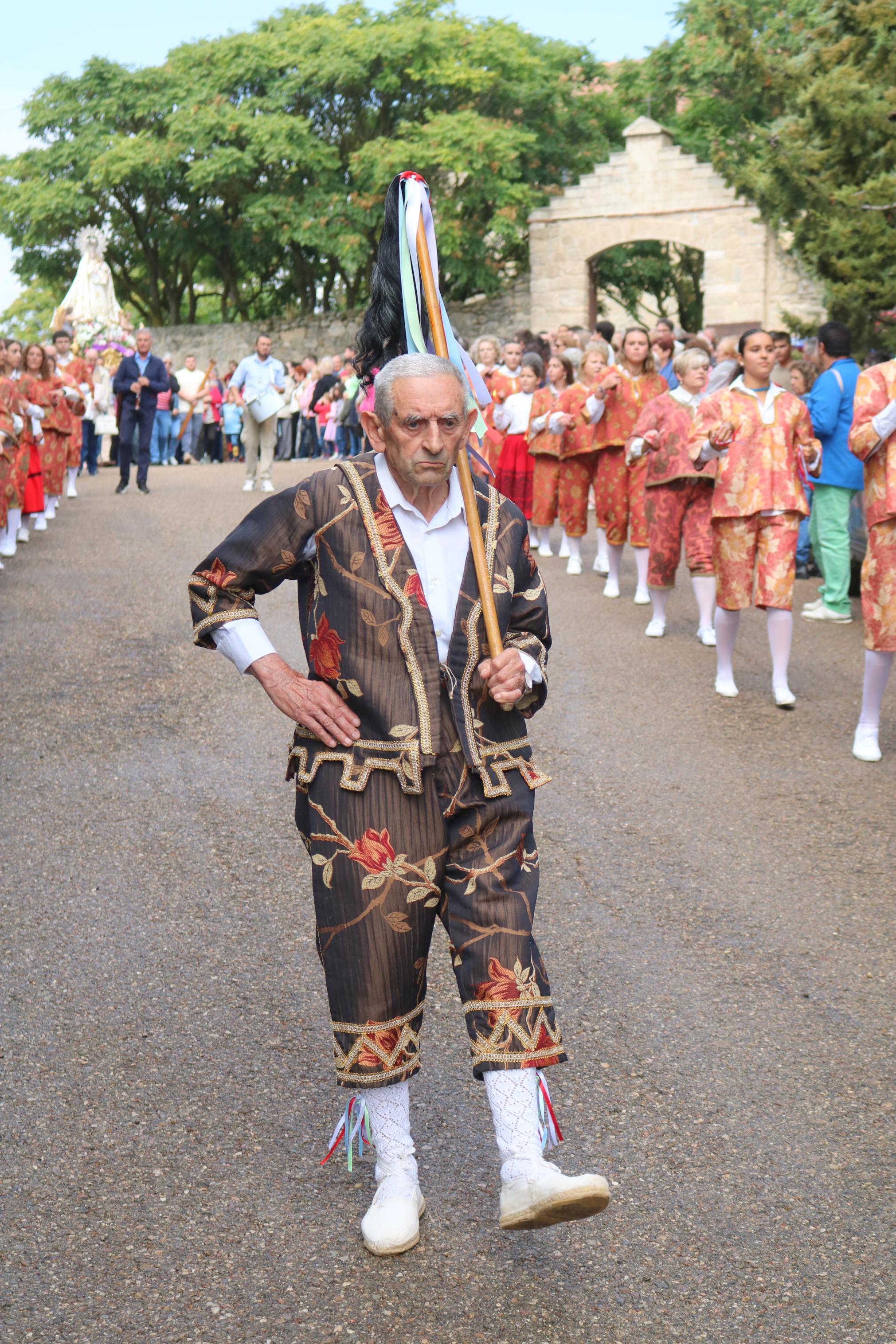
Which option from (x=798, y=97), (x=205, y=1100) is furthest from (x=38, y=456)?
(x=205, y=1100)

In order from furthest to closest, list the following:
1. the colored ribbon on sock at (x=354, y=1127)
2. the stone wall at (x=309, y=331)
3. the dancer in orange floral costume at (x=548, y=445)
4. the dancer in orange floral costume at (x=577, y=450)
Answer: the stone wall at (x=309, y=331)
the dancer in orange floral costume at (x=548, y=445)
the dancer in orange floral costume at (x=577, y=450)
the colored ribbon on sock at (x=354, y=1127)

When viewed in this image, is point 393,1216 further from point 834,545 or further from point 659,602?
point 834,545

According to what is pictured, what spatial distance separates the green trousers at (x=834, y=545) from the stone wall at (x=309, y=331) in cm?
2551

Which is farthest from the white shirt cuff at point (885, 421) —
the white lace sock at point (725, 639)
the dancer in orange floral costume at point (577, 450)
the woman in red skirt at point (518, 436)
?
the woman in red skirt at point (518, 436)

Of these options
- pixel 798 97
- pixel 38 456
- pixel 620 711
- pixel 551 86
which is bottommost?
pixel 620 711

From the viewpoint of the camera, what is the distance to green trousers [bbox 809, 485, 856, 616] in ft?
37.1

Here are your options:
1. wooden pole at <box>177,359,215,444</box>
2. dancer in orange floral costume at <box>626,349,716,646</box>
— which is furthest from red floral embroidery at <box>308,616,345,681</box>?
wooden pole at <box>177,359,215,444</box>

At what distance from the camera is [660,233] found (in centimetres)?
3553

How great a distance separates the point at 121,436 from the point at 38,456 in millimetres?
5367

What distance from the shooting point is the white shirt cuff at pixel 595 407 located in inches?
465

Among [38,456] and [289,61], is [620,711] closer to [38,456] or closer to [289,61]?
[38,456]

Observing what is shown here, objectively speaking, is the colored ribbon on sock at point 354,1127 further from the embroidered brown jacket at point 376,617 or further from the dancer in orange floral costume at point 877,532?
the dancer in orange floral costume at point 877,532

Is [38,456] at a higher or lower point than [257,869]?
higher

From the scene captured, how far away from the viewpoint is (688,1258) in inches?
120
